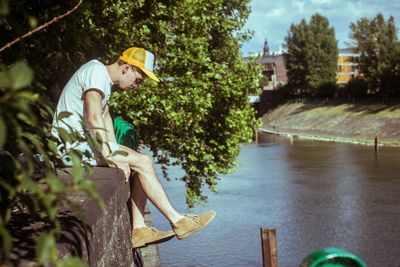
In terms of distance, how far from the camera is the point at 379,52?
208 feet

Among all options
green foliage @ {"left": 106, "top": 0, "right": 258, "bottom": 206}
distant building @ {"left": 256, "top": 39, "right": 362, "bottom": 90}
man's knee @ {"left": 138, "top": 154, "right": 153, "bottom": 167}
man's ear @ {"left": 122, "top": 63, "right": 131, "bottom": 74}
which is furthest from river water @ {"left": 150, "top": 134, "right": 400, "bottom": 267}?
distant building @ {"left": 256, "top": 39, "right": 362, "bottom": 90}

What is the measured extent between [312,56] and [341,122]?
48.6ft

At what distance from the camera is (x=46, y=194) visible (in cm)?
142

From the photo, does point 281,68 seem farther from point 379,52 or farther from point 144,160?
point 144,160

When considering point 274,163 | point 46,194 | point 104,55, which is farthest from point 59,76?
point 274,163

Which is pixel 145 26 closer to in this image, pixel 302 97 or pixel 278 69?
pixel 302 97

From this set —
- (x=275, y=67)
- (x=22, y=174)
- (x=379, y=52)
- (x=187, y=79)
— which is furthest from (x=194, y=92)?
(x=275, y=67)

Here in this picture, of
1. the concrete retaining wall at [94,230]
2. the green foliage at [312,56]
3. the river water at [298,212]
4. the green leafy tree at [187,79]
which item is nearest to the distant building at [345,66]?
the green foliage at [312,56]

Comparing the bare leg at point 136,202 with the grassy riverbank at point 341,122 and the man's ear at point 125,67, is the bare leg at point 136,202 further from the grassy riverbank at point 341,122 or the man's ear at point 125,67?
the grassy riverbank at point 341,122

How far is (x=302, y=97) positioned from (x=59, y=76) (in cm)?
7262

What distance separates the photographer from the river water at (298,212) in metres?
16.8

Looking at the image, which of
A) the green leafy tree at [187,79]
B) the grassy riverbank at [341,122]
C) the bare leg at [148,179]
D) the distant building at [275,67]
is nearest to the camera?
the bare leg at [148,179]

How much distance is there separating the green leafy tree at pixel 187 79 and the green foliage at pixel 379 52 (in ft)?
160

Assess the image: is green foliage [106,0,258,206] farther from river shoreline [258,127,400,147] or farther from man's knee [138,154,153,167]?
river shoreline [258,127,400,147]
